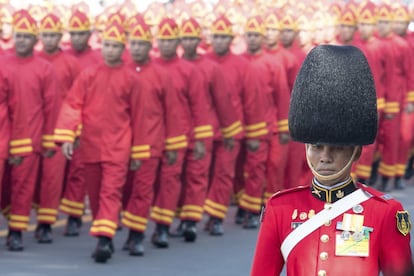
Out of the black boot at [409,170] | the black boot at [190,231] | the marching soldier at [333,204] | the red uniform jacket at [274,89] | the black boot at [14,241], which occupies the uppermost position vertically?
the marching soldier at [333,204]

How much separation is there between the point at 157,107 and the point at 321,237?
6.67 m

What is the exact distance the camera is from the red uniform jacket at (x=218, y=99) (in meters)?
12.6

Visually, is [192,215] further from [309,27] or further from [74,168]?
[309,27]

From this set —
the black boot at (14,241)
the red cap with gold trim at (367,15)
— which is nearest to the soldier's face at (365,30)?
the red cap with gold trim at (367,15)

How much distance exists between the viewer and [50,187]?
494 inches

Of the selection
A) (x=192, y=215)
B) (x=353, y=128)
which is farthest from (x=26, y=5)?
(x=353, y=128)

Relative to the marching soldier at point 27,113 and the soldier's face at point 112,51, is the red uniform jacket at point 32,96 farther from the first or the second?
the soldier's face at point 112,51

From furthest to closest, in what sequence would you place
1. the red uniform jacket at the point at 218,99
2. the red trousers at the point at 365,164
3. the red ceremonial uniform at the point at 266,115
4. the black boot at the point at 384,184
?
the black boot at the point at 384,184 < the red trousers at the point at 365,164 < the red ceremonial uniform at the point at 266,115 < the red uniform jacket at the point at 218,99

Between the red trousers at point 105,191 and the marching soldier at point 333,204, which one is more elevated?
the marching soldier at point 333,204

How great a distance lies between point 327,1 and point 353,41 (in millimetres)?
3893

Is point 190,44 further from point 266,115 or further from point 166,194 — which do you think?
point 166,194

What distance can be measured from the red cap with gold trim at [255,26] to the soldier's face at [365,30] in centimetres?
269

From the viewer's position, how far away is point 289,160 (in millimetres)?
14570

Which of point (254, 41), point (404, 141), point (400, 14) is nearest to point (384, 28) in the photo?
point (400, 14)
